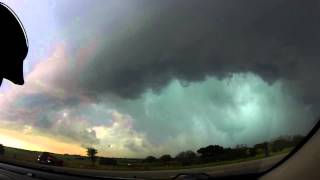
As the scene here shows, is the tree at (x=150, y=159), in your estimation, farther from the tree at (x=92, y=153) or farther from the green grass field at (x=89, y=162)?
the tree at (x=92, y=153)

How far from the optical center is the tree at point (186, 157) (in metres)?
3.95

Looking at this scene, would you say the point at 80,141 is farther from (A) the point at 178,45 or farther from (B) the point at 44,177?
(A) the point at 178,45

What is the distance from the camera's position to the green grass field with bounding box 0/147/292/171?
13.2 feet

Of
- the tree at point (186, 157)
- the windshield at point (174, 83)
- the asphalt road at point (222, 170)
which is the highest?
the windshield at point (174, 83)

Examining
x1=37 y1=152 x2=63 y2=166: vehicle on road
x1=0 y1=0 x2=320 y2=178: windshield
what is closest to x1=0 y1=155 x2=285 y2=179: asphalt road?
x1=0 y1=0 x2=320 y2=178: windshield

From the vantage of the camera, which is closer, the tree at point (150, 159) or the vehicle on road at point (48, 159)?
the tree at point (150, 159)

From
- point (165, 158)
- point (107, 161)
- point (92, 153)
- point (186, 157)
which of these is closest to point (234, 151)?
point (186, 157)

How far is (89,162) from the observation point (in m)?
4.41

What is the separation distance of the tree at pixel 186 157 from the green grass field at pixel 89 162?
0.12 ft

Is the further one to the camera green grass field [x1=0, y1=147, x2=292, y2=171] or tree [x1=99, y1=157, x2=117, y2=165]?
tree [x1=99, y1=157, x2=117, y2=165]

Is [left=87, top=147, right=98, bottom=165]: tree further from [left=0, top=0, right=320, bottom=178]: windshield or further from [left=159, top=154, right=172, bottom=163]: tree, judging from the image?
[left=159, top=154, right=172, bottom=163]: tree

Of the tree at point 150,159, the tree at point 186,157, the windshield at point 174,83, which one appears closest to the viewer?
the windshield at point 174,83

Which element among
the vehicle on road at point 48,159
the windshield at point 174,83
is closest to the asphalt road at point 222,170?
the windshield at point 174,83

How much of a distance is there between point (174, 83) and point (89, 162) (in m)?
1.02
